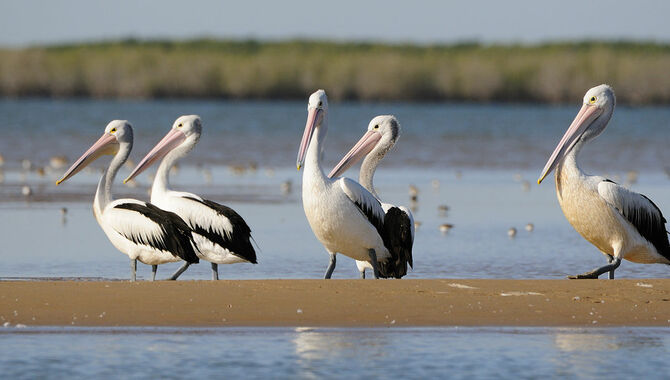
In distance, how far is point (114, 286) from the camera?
796 centimetres

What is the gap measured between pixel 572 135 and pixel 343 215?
1.75 meters

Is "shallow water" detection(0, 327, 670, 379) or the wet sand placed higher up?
Answer: the wet sand

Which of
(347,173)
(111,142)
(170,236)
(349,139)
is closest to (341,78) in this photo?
(349,139)

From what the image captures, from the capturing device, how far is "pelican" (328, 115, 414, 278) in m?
8.92

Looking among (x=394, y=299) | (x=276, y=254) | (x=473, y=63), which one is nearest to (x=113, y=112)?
(x=473, y=63)

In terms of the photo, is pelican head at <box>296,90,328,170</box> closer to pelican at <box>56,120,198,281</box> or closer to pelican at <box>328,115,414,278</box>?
pelican at <box>328,115,414,278</box>

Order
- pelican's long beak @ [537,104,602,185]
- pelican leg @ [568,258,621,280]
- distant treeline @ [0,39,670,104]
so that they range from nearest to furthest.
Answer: pelican leg @ [568,258,621,280], pelican's long beak @ [537,104,602,185], distant treeline @ [0,39,670,104]

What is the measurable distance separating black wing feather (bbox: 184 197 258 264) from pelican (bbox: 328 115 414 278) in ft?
2.76

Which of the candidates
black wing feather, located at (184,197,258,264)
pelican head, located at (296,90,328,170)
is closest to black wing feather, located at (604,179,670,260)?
pelican head, located at (296,90,328,170)

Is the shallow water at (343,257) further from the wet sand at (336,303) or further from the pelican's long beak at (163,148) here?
the wet sand at (336,303)

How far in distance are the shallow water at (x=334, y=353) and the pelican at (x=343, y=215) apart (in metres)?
1.67

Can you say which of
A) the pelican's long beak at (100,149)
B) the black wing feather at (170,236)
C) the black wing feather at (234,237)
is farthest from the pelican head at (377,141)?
the pelican's long beak at (100,149)

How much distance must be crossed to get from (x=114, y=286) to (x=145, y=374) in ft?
6.04

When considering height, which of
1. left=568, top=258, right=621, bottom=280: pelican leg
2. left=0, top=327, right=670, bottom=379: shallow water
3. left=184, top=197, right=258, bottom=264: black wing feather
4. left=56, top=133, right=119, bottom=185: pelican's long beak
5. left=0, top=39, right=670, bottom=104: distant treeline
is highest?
left=0, top=39, right=670, bottom=104: distant treeline
